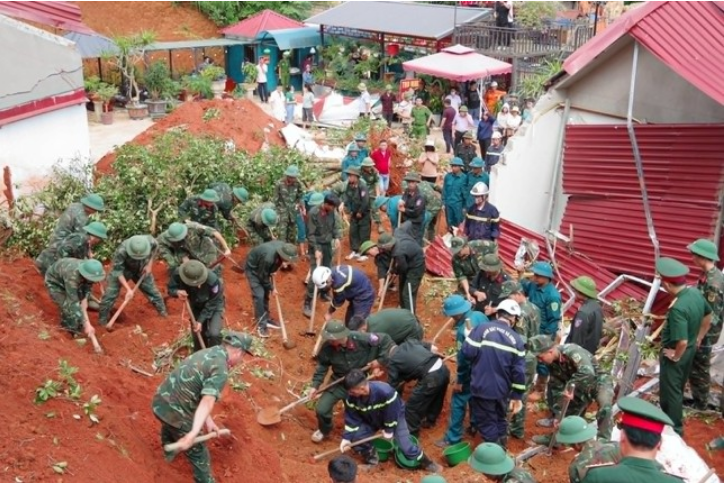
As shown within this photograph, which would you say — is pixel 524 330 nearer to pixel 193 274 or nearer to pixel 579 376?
pixel 579 376

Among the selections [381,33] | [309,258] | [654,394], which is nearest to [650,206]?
[654,394]

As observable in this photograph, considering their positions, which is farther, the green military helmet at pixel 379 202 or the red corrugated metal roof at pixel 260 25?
the red corrugated metal roof at pixel 260 25

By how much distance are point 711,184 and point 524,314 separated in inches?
183

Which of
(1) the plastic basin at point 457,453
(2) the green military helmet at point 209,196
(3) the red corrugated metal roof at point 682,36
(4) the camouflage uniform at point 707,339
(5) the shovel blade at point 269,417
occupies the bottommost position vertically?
(1) the plastic basin at point 457,453

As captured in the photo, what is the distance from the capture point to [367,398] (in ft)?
25.4

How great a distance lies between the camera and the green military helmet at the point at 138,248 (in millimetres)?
9680

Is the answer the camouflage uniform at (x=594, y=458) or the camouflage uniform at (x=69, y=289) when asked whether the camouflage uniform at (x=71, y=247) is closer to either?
the camouflage uniform at (x=69, y=289)

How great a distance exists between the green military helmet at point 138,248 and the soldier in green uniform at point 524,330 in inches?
174

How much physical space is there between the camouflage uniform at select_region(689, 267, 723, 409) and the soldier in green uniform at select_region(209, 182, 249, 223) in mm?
6890

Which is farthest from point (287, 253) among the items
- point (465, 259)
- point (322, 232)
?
point (465, 259)

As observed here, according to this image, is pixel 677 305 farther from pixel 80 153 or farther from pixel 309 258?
pixel 80 153

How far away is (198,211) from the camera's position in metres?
11.6

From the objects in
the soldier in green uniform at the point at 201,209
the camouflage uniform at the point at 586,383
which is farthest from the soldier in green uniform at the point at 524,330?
the soldier in green uniform at the point at 201,209

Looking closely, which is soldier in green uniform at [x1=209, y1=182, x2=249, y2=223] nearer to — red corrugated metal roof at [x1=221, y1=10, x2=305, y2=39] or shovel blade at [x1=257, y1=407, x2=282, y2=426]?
shovel blade at [x1=257, y1=407, x2=282, y2=426]
